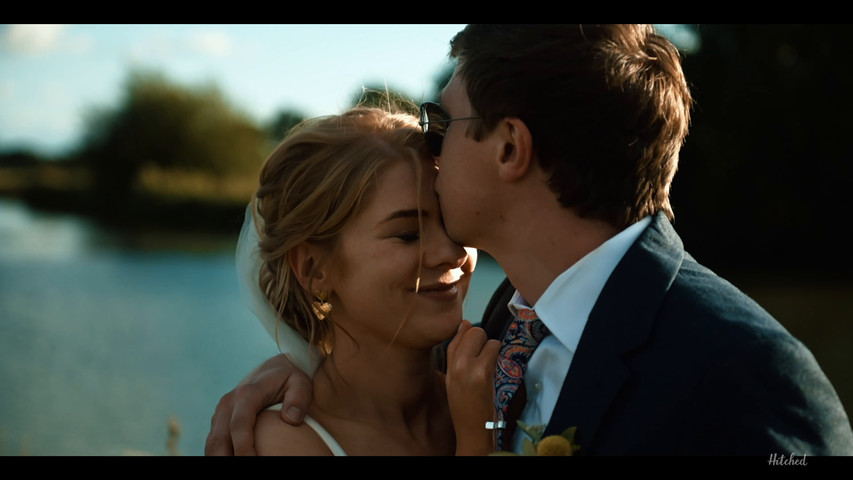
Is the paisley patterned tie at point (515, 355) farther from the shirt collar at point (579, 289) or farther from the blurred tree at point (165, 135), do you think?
the blurred tree at point (165, 135)

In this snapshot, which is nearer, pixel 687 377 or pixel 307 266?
pixel 687 377

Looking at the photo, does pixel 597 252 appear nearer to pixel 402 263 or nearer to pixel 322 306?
pixel 402 263

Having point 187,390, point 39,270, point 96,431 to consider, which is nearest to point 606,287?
point 96,431

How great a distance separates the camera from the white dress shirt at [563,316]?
2518 millimetres

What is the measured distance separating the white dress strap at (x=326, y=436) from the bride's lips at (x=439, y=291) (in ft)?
1.95

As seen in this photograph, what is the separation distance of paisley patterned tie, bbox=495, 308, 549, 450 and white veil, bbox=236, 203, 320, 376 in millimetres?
828

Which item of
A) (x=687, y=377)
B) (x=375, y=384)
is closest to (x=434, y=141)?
(x=375, y=384)

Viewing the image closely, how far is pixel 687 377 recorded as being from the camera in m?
2.14

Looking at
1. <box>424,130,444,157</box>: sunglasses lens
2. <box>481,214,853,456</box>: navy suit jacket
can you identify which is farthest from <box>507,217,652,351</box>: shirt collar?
<box>424,130,444,157</box>: sunglasses lens

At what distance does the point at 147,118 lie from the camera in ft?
80.9

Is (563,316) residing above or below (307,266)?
below

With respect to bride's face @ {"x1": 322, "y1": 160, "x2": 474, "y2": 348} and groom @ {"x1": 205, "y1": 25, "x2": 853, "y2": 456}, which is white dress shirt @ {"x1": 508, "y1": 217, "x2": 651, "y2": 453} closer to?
groom @ {"x1": 205, "y1": 25, "x2": 853, "y2": 456}

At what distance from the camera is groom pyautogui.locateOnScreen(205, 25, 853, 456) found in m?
2.13

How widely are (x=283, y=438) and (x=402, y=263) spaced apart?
2.40 ft
